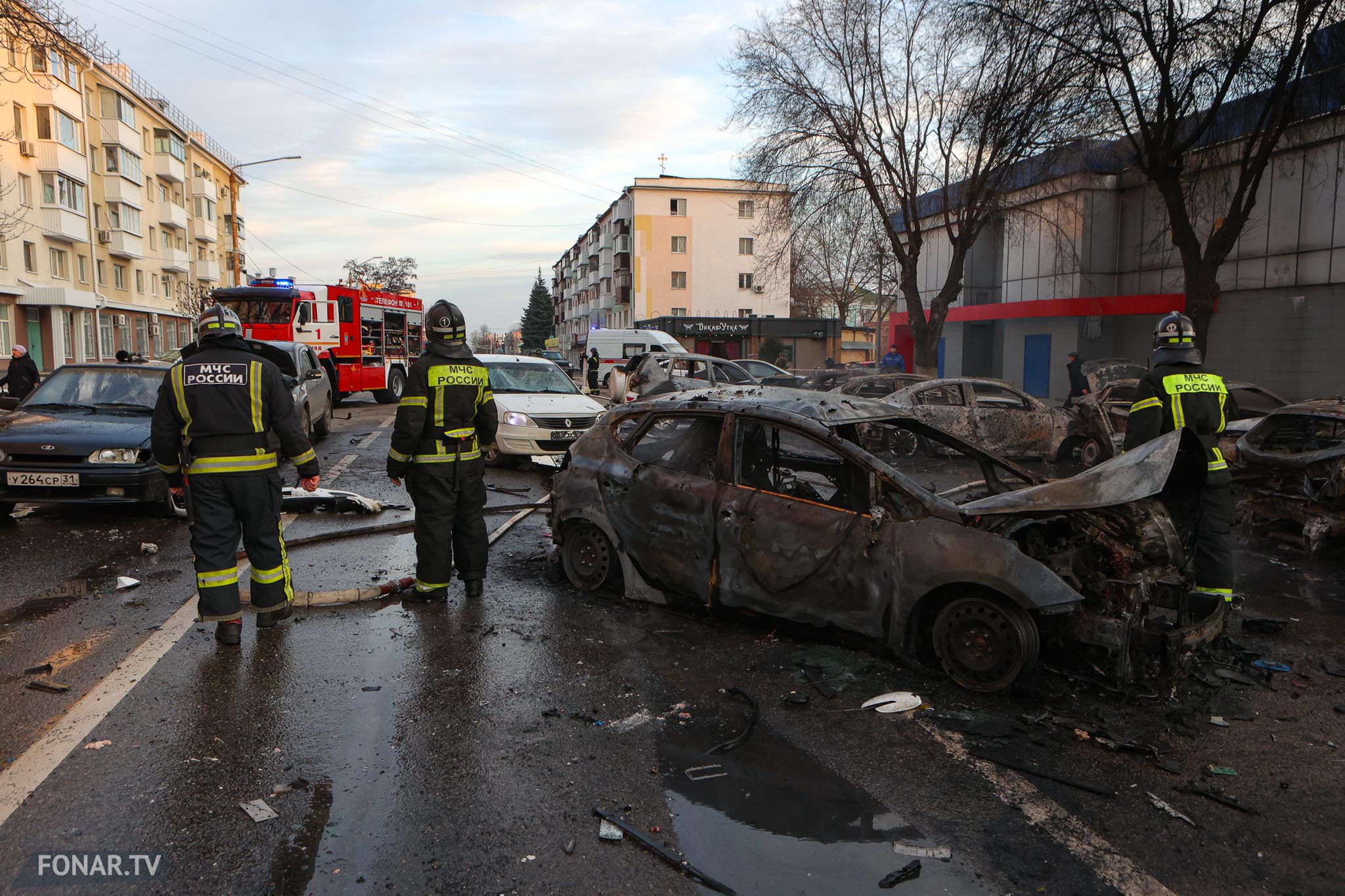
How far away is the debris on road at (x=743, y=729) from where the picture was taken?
397cm

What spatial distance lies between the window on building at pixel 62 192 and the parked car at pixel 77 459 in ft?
128

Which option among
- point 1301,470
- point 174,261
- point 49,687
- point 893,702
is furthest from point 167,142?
point 893,702

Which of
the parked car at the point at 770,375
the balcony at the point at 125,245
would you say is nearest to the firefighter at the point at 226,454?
the parked car at the point at 770,375

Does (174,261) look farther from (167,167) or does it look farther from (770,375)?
(770,375)

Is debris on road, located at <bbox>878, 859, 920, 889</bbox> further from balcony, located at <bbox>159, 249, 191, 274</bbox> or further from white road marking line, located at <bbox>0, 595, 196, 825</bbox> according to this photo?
balcony, located at <bbox>159, 249, 191, 274</bbox>

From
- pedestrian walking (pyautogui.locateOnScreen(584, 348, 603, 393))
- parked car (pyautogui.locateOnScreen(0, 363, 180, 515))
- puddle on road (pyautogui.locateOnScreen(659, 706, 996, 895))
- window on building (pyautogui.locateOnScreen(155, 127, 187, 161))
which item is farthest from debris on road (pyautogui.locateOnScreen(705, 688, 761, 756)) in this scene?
window on building (pyautogui.locateOnScreen(155, 127, 187, 161))

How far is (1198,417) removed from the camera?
570 centimetres

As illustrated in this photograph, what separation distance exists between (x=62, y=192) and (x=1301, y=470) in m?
48.6

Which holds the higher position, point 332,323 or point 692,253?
point 692,253

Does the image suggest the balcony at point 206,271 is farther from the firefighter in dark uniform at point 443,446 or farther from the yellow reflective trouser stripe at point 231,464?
the yellow reflective trouser stripe at point 231,464

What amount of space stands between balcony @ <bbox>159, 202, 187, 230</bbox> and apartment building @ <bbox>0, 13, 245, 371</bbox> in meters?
0.08

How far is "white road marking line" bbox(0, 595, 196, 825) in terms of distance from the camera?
11.5 feet

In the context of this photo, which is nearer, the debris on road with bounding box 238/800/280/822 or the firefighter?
the debris on road with bounding box 238/800/280/822

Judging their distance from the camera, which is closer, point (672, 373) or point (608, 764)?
point (608, 764)
